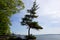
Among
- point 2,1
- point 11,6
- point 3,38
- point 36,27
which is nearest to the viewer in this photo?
point 2,1

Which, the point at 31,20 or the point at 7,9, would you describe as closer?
the point at 7,9

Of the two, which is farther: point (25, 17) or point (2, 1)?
point (25, 17)

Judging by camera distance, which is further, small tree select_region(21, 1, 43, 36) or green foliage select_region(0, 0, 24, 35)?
small tree select_region(21, 1, 43, 36)

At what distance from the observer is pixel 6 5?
16078mm

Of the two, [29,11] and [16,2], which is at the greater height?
[29,11]

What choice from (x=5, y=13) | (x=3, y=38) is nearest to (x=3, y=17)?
(x=5, y=13)

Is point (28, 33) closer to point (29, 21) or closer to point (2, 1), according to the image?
point (29, 21)

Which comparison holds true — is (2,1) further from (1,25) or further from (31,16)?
(31,16)

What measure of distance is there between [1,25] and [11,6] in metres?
2.00

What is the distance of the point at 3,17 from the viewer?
15938 millimetres

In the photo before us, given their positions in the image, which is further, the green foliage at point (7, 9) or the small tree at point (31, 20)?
the small tree at point (31, 20)

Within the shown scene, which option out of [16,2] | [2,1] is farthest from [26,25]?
[2,1]

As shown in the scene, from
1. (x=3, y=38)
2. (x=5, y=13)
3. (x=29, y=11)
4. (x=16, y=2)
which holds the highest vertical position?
(x=29, y=11)

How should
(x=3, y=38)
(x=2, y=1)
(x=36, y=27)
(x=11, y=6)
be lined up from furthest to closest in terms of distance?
(x=36, y=27) < (x=3, y=38) < (x=11, y=6) < (x=2, y=1)
